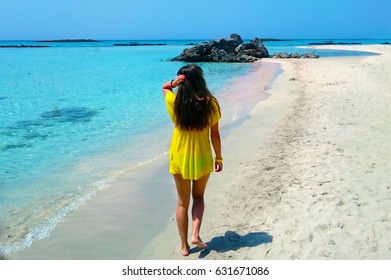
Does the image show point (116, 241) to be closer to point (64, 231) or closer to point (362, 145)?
point (64, 231)

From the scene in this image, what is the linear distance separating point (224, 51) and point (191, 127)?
47796mm

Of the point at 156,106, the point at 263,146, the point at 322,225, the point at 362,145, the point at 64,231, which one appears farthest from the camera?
the point at 156,106

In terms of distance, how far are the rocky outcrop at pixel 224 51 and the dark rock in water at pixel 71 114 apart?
34.6m

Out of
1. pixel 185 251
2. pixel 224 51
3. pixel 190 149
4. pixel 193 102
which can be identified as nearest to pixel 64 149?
pixel 185 251

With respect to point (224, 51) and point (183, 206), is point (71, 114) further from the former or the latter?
point (224, 51)

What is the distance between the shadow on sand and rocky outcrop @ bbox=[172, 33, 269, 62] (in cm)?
4453

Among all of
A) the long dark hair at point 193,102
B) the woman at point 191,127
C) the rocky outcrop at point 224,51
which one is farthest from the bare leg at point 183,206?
the rocky outcrop at point 224,51

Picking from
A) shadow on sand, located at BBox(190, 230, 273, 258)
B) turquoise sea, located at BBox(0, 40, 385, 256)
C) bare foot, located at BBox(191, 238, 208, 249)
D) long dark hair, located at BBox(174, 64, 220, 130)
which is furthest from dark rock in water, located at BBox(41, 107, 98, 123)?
long dark hair, located at BBox(174, 64, 220, 130)

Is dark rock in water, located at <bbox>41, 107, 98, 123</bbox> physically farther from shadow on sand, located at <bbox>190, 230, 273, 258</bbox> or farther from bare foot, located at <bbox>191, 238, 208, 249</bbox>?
bare foot, located at <bbox>191, 238, 208, 249</bbox>

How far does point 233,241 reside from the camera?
444 centimetres

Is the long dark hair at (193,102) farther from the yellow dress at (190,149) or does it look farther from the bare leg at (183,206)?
the bare leg at (183,206)

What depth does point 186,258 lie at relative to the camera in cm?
414

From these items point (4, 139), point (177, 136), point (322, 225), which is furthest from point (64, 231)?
point (4, 139)

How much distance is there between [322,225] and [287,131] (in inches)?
203
